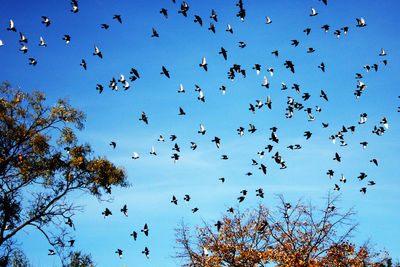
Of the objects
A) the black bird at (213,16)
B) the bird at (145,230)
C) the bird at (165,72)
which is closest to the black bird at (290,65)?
the black bird at (213,16)

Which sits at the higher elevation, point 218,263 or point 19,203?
point 19,203

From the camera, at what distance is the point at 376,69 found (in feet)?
69.6

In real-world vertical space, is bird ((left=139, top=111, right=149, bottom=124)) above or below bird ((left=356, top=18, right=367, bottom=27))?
below

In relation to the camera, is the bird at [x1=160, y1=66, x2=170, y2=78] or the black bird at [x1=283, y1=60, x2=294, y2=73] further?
the black bird at [x1=283, y1=60, x2=294, y2=73]

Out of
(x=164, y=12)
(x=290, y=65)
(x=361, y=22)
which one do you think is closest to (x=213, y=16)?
(x=164, y=12)

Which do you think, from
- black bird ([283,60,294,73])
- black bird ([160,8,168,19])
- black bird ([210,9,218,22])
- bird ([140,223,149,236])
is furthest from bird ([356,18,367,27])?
bird ([140,223,149,236])

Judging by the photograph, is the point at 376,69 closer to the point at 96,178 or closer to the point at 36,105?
the point at 96,178

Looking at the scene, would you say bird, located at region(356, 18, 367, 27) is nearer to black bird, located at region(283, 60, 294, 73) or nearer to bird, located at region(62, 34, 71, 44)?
black bird, located at region(283, 60, 294, 73)

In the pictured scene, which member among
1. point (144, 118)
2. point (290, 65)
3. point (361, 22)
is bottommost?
point (144, 118)

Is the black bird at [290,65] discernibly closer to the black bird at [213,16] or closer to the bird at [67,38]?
the black bird at [213,16]

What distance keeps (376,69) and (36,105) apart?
2432 centimetres

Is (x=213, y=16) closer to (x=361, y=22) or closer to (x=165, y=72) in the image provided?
(x=165, y=72)

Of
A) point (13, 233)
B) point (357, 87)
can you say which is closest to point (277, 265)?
point (357, 87)

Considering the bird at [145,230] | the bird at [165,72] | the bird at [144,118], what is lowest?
the bird at [145,230]
